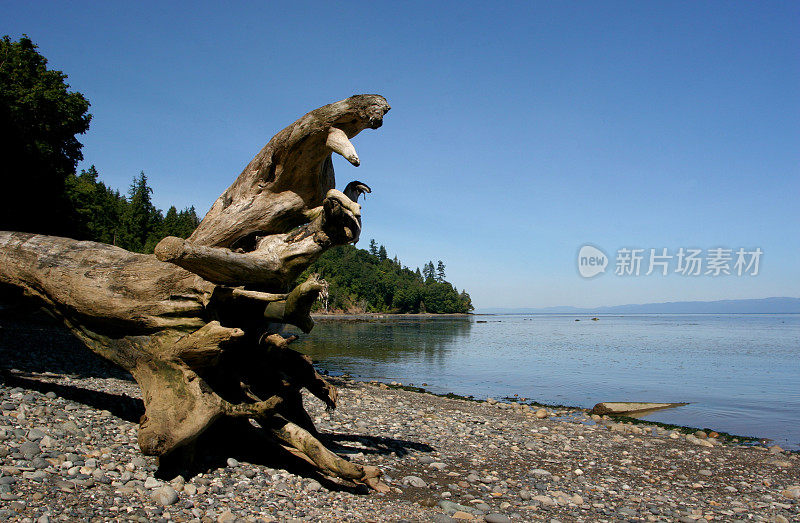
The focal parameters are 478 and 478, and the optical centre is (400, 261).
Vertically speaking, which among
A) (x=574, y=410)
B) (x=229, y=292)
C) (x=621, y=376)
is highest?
(x=229, y=292)

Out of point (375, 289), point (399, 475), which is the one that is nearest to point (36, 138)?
point (399, 475)

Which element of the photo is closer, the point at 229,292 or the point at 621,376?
the point at 229,292

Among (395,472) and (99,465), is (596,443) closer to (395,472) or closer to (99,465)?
(395,472)

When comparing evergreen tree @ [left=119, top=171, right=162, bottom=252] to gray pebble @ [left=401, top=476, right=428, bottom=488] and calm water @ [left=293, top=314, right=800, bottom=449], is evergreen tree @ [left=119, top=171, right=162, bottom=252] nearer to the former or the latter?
calm water @ [left=293, top=314, right=800, bottom=449]

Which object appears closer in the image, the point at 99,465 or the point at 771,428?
the point at 99,465

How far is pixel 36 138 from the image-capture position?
66.6 feet

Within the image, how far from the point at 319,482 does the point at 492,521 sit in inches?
92.4

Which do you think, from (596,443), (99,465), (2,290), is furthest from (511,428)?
(2,290)

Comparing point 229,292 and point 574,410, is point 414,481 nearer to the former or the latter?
point 229,292

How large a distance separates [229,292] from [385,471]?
3796mm

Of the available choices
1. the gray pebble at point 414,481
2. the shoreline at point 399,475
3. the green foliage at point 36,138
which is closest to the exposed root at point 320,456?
the shoreline at point 399,475

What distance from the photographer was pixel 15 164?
54.0ft

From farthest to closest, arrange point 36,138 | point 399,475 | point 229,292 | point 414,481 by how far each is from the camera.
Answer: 1. point 36,138
2. point 399,475
3. point 414,481
4. point 229,292

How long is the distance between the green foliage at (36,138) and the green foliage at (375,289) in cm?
10021
